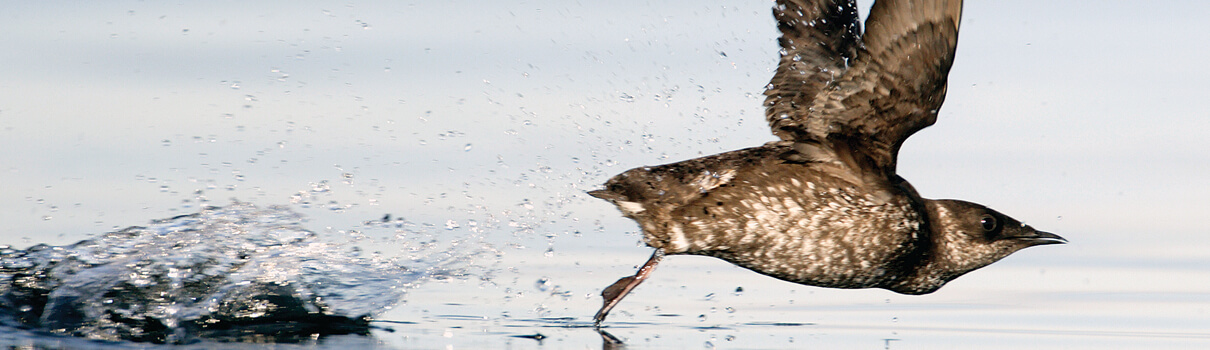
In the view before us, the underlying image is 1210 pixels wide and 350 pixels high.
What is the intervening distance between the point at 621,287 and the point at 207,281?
2255mm

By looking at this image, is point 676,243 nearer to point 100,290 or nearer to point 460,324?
point 460,324

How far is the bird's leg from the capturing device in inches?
303

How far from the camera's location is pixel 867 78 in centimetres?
672

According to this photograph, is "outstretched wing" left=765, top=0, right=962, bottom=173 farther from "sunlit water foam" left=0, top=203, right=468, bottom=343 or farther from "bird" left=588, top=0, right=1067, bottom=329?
"sunlit water foam" left=0, top=203, right=468, bottom=343

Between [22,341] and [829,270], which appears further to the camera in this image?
[829,270]

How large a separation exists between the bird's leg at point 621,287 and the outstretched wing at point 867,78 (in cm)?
106

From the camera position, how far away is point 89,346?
19.5 ft

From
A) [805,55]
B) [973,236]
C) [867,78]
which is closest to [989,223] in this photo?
[973,236]

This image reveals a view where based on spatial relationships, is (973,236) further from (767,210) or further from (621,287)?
(621,287)

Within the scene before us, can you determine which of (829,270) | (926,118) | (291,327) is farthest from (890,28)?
(291,327)

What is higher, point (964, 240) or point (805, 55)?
point (805, 55)

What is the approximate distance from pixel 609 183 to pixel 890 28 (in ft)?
5.82

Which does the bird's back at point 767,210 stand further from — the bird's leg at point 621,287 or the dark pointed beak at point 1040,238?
the dark pointed beak at point 1040,238

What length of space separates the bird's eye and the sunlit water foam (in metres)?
3.15
